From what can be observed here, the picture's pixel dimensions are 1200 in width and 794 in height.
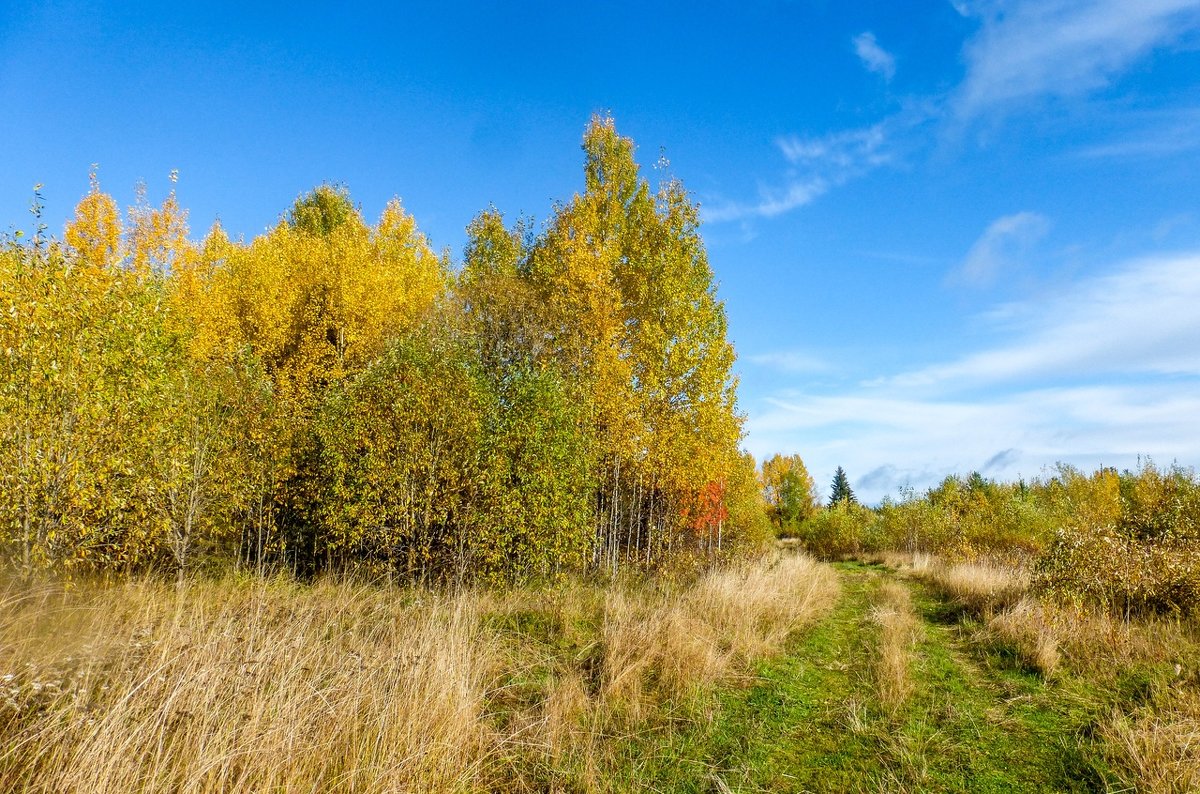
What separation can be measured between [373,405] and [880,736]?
11.6 metres

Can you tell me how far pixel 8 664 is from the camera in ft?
14.3

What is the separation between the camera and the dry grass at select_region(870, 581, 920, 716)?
7.42 m

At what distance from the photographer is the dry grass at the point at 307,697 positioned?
369cm

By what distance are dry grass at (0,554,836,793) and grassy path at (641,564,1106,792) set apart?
32.7 inches

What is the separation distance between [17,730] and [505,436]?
31.6 feet

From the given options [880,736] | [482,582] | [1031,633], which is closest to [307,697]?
[880,736]

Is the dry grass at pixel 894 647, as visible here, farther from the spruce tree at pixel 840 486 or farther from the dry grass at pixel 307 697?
the spruce tree at pixel 840 486

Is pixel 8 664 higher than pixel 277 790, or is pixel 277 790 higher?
pixel 8 664

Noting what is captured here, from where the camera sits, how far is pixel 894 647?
9141 millimetres

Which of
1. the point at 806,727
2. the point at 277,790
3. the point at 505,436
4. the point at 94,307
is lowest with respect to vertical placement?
the point at 806,727

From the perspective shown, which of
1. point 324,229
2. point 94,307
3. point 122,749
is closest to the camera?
point 122,749

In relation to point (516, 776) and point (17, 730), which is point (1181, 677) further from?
point (17, 730)

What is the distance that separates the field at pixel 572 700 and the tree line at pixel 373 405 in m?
2.37

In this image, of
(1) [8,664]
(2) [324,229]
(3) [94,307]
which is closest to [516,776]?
(1) [8,664]
